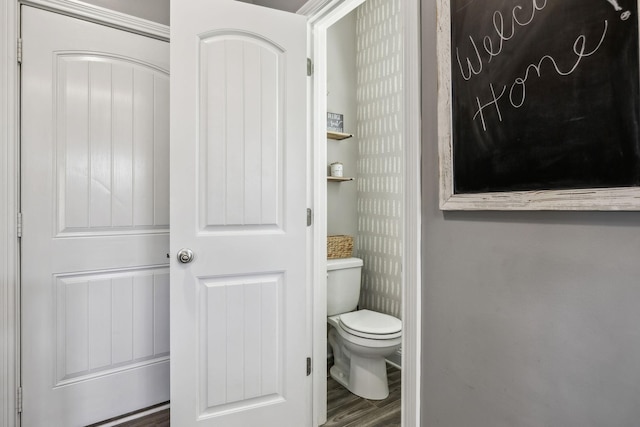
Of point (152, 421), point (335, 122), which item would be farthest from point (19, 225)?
point (335, 122)

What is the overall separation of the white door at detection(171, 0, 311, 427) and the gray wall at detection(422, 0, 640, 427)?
73 cm

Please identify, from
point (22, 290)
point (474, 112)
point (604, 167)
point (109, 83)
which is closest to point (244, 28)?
point (109, 83)

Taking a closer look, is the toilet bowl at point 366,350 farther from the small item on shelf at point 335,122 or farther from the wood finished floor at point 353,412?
the small item on shelf at point 335,122

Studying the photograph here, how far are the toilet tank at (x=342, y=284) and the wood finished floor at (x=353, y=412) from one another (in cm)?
52

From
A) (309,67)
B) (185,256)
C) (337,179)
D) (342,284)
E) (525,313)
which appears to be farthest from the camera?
(337,179)

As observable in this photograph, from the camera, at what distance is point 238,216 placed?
1502 millimetres

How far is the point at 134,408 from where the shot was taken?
5.86 feet

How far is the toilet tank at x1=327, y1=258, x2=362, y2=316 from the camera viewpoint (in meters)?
2.20

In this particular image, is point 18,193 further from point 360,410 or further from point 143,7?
point 360,410

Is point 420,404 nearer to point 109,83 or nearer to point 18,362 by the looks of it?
point 18,362

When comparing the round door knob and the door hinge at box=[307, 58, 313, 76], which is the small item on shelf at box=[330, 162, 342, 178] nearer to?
the door hinge at box=[307, 58, 313, 76]

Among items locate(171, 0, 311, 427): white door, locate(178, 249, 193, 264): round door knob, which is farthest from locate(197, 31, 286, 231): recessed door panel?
locate(178, 249, 193, 264): round door knob

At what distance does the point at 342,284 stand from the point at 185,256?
117cm

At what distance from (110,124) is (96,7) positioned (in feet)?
1.91
